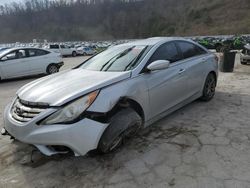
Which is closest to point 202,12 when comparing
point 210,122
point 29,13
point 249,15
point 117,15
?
point 249,15

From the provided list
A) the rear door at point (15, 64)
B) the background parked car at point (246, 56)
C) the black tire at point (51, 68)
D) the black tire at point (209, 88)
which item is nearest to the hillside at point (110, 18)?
the background parked car at point (246, 56)

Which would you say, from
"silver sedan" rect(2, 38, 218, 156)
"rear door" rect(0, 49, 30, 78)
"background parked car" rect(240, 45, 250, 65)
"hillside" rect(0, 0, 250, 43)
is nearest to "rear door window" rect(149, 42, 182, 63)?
"silver sedan" rect(2, 38, 218, 156)

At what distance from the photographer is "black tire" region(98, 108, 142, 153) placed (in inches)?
125

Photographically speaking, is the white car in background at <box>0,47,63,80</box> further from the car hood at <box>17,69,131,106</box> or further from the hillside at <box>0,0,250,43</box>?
the hillside at <box>0,0,250,43</box>

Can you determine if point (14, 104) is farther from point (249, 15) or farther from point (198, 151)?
point (249, 15)

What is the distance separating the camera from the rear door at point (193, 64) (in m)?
4.85

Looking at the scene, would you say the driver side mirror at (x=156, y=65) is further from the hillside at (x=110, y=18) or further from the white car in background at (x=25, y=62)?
the hillside at (x=110, y=18)

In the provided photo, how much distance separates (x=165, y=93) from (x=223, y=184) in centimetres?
168

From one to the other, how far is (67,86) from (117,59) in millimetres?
1144

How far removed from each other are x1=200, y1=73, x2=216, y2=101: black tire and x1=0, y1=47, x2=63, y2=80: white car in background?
7799mm

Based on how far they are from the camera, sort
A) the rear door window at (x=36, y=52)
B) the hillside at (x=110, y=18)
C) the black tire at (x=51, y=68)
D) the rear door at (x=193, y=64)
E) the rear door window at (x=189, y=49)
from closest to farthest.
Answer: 1. the rear door at (x=193, y=64)
2. the rear door window at (x=189, y=49)
3. the rear door window at (x=36, y=52)
4. the black tire at (x=51, y=68)
5. the hillside at (x=110, y=18)

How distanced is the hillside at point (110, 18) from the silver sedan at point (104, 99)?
230 ft

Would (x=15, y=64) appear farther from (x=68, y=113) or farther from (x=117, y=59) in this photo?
(x=68, y=113)

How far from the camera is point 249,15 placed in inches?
2650
